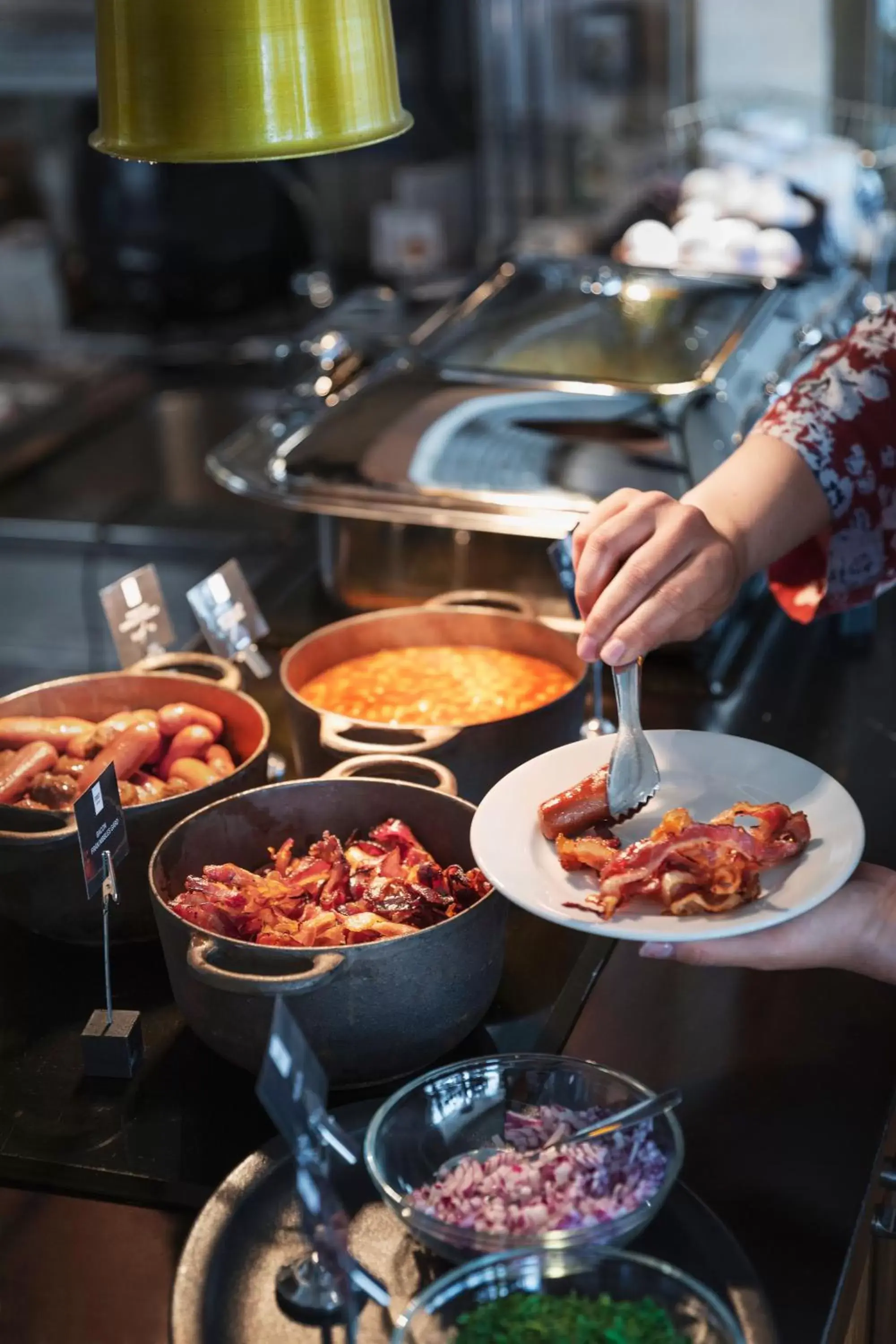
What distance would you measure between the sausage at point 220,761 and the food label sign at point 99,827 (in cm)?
15

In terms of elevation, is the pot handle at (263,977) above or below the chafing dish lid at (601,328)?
below

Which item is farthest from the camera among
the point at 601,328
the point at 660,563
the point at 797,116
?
the point at 797,116

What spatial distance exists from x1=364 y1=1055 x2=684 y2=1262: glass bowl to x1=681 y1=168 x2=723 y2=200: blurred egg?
73.8 inches

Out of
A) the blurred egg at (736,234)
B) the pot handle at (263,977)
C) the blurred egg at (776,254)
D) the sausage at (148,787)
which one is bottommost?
the sausage at (148,787)

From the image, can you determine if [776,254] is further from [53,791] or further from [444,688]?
[53,791]

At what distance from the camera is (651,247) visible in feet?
7.69

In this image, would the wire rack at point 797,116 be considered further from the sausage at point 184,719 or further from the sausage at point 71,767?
the sausage at point 71,767

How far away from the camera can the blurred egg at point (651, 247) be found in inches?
92.0

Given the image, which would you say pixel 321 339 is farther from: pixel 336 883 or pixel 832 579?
pixel 336 883

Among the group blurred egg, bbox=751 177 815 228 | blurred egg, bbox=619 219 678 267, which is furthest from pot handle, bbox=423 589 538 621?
blurred egg, bbox=751 177 815 228

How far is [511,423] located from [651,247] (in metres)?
0.75

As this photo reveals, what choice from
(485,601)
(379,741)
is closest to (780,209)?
(485,601)

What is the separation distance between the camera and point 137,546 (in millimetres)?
2803

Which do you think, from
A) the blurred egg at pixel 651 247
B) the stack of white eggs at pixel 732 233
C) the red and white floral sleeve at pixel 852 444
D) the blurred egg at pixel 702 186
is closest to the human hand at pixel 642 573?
the red and white floral sleeve at pixel 852 444
